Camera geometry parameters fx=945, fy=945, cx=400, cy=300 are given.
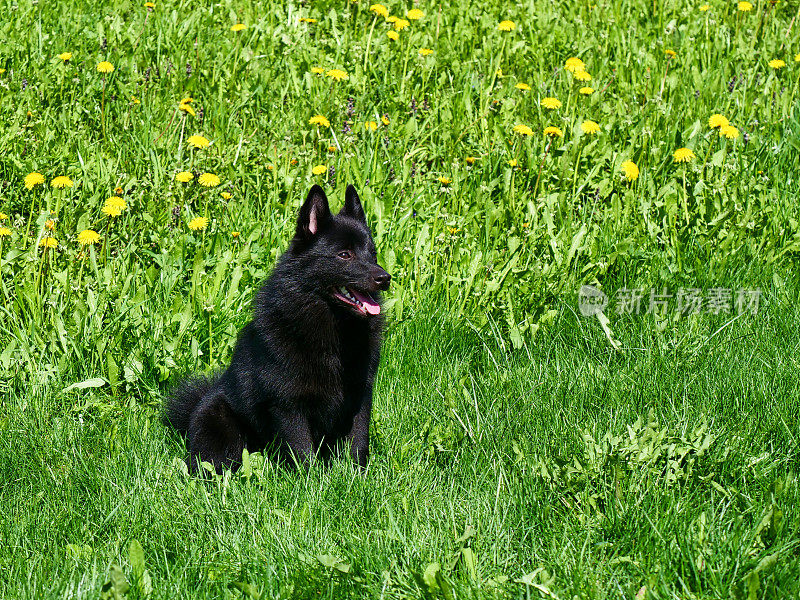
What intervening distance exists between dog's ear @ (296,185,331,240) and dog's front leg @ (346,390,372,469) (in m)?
0.68

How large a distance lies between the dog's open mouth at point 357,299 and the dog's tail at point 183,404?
0.78 metres

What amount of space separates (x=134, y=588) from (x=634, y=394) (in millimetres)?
2119

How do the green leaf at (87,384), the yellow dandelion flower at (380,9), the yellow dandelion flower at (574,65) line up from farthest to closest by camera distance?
1. the yellow dandelion flower at (380,9)
2. the yellow dandelion flower at (574,65)
3. the green leaf at (87,384)

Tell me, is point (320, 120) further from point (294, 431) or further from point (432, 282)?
point (294, 431)

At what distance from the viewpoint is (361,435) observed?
3.69 metres

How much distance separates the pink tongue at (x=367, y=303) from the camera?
3666 millimetres

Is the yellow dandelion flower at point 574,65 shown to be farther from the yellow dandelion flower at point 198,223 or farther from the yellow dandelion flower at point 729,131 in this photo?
the yellow dandelion flower at point 198,223

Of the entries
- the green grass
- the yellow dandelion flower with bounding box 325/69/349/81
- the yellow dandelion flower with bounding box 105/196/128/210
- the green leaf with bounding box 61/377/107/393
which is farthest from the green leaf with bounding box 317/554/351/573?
the yellow dandelion flower with bounding box 325/69/349/81

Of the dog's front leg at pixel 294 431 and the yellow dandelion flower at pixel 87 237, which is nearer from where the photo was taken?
the dog's front leg at pixel 294 431

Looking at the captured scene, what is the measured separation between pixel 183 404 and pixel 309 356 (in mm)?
687

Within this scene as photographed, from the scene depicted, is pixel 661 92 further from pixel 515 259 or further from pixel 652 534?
pixel 652 534

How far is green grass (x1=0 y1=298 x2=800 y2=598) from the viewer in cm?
273

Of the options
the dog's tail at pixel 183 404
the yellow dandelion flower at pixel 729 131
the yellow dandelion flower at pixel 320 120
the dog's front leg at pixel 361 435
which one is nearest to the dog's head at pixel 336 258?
→ the dog's front leg at pixel 361 435

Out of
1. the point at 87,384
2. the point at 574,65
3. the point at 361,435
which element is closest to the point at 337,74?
the point at 574,65
